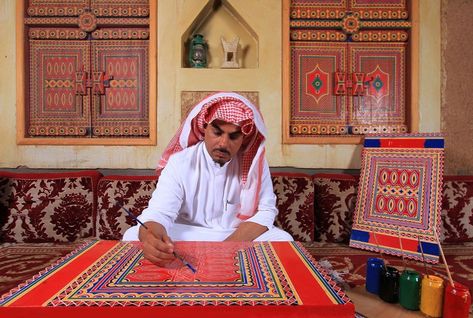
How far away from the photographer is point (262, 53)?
A: 9.73ft

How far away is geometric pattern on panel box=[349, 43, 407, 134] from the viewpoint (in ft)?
10.1

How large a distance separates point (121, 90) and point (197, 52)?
0.77 metres

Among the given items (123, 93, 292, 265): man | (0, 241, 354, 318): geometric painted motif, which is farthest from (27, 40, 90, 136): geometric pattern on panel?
(0, 241, 354, 318): geometric painted motif

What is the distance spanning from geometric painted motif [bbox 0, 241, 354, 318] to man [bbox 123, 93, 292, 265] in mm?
559

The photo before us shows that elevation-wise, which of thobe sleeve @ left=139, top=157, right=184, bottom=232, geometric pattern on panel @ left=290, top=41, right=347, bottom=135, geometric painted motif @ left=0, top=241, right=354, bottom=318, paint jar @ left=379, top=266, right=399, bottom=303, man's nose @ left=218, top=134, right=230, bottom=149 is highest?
geometric pattern on panel @ left=290, top=41, right=347, bottom=135

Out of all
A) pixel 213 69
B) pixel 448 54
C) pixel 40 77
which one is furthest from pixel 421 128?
pixel 40 77

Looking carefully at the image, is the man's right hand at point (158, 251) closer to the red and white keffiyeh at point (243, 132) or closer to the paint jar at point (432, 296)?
the red and white keffiyeh at point (243, 132)

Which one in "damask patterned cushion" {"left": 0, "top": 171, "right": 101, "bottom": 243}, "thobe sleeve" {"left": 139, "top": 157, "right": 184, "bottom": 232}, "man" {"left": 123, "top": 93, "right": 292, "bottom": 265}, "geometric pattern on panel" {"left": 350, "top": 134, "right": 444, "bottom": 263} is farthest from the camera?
"damask patterned cushion" {"left": 0, "top": 171, "right": 101, "bottom": 243}

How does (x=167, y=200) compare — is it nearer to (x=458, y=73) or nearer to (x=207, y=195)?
(x=207, y=195)

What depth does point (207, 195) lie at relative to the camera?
6.72 ft

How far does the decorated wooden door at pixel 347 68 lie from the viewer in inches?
120

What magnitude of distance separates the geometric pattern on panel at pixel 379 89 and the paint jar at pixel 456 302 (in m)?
2.11

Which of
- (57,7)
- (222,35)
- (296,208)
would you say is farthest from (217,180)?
(57,7)

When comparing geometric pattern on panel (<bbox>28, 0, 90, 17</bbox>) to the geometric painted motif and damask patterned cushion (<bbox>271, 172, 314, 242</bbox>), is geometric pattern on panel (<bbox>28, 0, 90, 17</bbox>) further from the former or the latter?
the geometric painted motif
